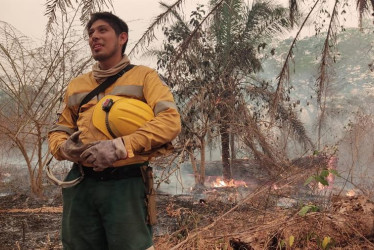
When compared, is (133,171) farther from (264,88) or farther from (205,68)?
(264,88)

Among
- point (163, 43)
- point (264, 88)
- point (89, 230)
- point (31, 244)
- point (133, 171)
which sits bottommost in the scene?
point (31, 244)

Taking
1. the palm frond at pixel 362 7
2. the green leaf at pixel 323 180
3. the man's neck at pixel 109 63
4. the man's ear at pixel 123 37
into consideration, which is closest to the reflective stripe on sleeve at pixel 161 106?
the man's neck at pixel 109 63

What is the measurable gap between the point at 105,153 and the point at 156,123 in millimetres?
283

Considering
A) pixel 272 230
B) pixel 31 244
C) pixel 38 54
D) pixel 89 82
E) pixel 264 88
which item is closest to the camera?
pixel 89 82

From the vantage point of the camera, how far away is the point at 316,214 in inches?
129

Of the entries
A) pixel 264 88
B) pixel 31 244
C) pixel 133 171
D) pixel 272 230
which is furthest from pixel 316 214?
pixel 264 88

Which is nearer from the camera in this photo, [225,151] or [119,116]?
[119,116]

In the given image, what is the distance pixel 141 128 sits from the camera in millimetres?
1817

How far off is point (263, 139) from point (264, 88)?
3.97 m

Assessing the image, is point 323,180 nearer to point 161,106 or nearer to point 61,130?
point 161,106

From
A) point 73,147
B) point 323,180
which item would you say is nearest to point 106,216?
point 73,147

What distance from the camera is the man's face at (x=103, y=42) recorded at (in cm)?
211

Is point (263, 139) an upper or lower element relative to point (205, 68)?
lower

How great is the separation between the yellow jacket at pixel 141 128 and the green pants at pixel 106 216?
0.50 feet
